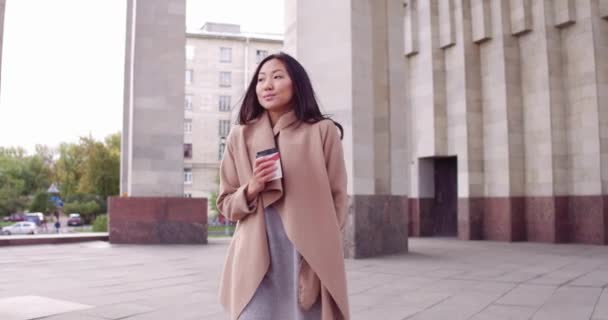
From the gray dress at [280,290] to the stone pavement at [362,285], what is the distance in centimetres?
265

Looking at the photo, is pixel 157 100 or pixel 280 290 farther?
pixel 157 100

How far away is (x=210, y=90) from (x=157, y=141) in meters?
38.5

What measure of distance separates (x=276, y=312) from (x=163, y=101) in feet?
37.0

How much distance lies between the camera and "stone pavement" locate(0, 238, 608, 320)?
5230 millimetres

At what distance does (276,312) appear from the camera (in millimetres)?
2465

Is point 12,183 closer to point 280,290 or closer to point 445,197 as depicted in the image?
point 445,197

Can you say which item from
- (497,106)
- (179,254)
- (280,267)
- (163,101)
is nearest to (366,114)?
(179,254)

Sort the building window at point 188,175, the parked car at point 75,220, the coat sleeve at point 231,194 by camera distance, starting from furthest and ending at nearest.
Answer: the building window at point 188,175
the parked car at point 75,220
the coat sleeve at point 231,194

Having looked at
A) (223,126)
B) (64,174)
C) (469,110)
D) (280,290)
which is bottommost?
(280,290)

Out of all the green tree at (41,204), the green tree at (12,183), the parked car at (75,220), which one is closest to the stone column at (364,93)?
the parked car at (75,220)

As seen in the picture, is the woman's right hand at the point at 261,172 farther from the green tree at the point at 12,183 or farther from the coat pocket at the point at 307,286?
the green tree at the point at 12,183

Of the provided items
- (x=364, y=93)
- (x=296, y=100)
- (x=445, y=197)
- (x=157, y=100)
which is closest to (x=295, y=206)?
(x=296, y=100)

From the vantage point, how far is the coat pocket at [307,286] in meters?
2.44

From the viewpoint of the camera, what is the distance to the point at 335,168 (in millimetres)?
2674
